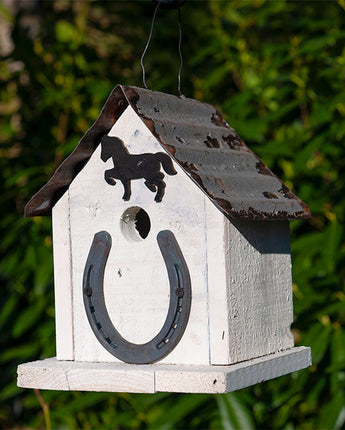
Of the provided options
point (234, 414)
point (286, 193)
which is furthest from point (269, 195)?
point (234, 414)

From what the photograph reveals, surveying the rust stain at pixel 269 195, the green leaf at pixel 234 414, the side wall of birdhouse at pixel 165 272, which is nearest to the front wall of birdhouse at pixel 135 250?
the side wall of birdhouse at pixel 165 272

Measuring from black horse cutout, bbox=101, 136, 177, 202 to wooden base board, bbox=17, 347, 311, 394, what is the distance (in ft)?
1.08

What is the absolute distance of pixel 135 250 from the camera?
1.56 meters

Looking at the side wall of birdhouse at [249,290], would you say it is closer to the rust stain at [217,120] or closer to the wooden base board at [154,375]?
the wooden base board at [154,375]

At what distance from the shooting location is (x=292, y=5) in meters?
2.85

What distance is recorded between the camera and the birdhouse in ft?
4.83

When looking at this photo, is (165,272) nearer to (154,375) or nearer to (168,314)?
(168,314)

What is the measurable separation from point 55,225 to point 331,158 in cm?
117

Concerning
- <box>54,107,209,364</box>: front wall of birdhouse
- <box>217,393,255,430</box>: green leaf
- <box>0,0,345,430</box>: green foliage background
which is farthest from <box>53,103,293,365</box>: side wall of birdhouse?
<box>0,0,345,430</box>: green foliage background

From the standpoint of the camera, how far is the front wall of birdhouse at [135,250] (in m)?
1.49

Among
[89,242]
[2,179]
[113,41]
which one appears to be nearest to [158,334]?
[89,242]

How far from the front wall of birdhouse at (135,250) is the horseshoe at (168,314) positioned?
0.01 metres

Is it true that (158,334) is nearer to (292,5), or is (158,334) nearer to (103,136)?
(103,136)

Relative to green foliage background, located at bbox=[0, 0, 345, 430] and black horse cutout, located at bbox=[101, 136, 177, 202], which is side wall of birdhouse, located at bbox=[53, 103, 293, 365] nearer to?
black horse cutout, located at bbox=[101, 136, 177, 202]
